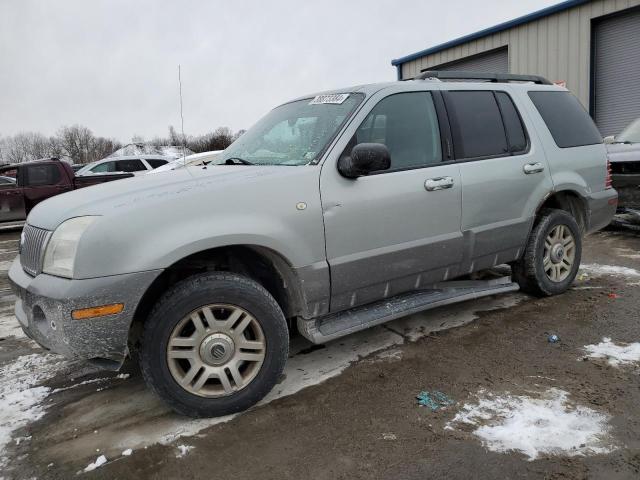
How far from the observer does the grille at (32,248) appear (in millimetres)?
2730

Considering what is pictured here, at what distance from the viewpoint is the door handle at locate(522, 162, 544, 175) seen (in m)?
4.20

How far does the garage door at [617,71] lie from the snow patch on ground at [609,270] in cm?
763

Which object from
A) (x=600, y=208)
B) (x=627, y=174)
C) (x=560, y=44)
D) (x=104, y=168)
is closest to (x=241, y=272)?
(x=600, y=208)

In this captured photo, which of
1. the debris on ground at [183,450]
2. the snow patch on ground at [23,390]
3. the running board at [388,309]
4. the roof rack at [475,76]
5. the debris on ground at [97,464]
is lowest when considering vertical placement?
the debris on ground at [183,450]

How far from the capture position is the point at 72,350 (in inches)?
101

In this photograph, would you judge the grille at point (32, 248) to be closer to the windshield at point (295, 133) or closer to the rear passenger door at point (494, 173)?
the windshield at point (295, 133)

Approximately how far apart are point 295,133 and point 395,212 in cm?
93

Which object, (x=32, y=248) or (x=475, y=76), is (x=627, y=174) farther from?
(x=32, y=248)

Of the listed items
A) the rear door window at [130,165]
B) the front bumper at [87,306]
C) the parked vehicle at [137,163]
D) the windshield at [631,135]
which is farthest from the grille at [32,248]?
the rear door window at [130,165]

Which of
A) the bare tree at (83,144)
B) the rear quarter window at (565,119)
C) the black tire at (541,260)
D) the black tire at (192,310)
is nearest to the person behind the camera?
the black tire at (192,310)

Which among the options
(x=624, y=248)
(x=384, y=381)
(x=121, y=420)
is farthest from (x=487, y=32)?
(x=121, y=420)

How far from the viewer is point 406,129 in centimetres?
363

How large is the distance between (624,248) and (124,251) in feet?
22.1

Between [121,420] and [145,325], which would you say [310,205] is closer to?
[145,325]
